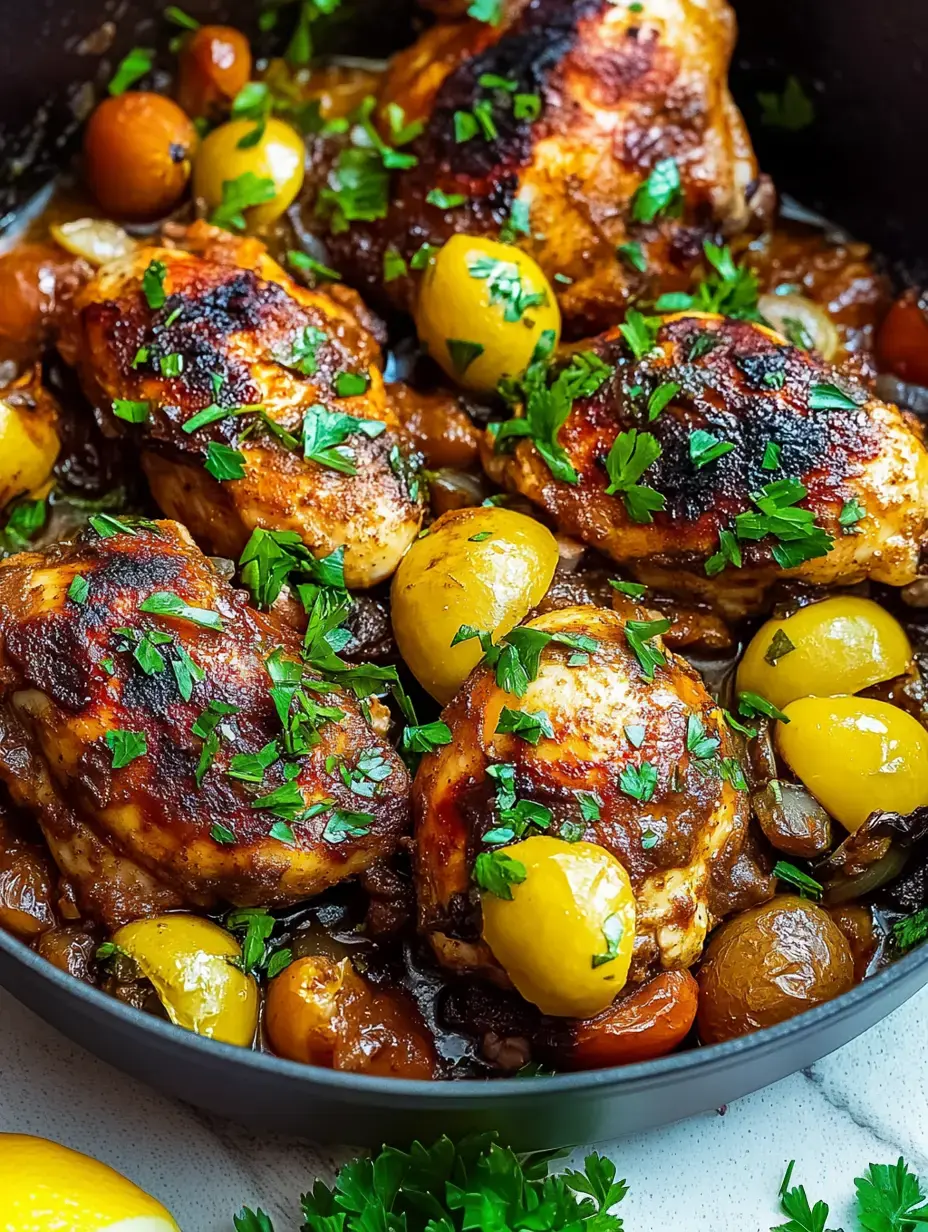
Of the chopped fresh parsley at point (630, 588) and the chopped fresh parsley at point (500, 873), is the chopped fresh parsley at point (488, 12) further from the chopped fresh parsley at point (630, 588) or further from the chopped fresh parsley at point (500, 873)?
the chopped fresh parsley at point (500, 873)

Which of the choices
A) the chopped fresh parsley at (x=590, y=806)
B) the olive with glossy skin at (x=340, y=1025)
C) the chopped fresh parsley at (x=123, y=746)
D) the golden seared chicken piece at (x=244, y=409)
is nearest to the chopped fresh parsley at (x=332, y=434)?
the golden seared chicken piece at (x=244, y=409)

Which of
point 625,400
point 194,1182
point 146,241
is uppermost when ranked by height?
point 146,241

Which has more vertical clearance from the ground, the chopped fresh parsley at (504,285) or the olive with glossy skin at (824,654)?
the chopped fresh parsley at (504,285)

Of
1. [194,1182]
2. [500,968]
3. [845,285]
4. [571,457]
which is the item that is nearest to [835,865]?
[500,968]

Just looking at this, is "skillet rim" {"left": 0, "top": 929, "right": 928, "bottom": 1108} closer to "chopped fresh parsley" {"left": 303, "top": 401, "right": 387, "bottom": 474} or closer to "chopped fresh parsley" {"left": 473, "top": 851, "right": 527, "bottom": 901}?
"chopped fresh parsley" {"left": 473, "top": 851, "right": 527, "bottom": 901}

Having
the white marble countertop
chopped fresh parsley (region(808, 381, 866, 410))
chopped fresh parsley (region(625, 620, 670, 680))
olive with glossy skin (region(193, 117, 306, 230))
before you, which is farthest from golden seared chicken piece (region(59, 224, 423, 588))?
the white marble countertop

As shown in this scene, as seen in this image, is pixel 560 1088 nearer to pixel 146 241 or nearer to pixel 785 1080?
pixel 785 1080

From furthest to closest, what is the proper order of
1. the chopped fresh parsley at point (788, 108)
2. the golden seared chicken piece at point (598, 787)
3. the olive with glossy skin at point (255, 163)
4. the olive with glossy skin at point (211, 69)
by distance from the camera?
the chopped fresh parsley at point (788, 108) → the olive with glossy skin at point (211, 69) → the olive with glossy skin at point (255, 163) → the golden seared chicken piece at point (598, 787)
